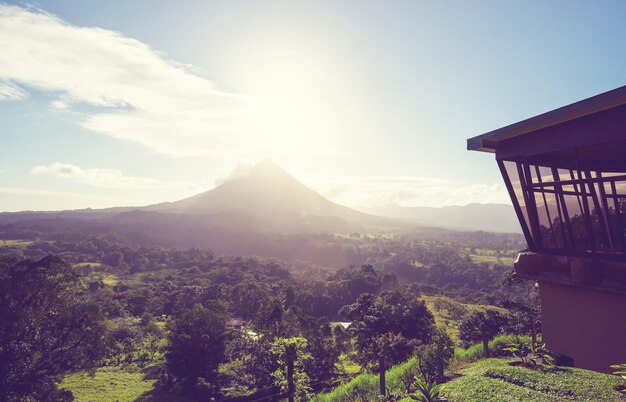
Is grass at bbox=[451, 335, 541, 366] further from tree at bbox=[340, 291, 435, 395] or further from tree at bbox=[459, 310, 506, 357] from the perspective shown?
tree at bbox=[340, 291, 435, 395]

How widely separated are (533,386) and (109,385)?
126ft

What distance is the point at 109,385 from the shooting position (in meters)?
35.6

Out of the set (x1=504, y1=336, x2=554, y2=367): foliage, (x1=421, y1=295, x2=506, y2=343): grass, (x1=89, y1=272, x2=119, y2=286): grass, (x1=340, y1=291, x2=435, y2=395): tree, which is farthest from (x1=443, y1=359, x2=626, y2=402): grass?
(x1=89, y1=272, x2=119, y2=286): grass

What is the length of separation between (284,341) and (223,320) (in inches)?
880

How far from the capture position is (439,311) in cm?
6216

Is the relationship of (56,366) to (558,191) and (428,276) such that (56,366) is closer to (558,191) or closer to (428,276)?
(558,191)

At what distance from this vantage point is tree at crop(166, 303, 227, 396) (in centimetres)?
3472

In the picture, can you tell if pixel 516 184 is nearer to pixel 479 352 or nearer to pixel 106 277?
pixel 479 352

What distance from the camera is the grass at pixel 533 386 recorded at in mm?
10000

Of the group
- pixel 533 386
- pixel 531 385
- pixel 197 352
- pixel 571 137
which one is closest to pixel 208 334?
pixel 197 352

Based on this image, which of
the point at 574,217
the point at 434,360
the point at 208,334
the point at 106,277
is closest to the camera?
the point at 574,217

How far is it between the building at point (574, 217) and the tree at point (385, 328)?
639 inches

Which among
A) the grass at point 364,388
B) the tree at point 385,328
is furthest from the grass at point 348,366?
the grass at point 364,388

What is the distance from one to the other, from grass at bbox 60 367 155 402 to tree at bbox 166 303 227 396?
354 centimetres
